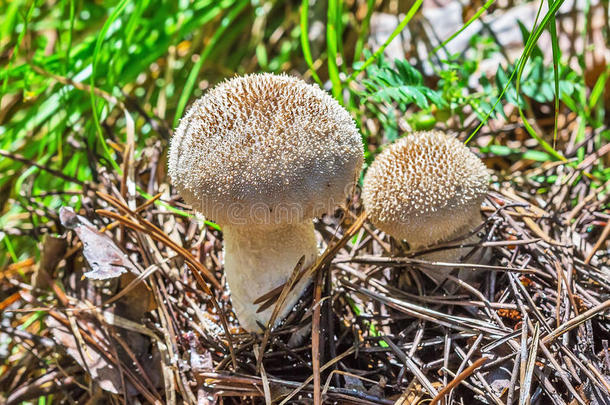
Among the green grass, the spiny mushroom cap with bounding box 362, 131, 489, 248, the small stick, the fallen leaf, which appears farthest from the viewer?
the green grass

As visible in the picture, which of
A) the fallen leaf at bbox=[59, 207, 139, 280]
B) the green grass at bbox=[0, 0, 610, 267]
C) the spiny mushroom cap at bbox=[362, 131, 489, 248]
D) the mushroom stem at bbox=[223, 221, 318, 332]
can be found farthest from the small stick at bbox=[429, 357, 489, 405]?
the fallen leaf at bbox=[59, 207, 139, 280]

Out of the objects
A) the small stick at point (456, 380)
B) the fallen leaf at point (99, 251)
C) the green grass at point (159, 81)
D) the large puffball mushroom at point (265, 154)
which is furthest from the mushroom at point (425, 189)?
the fallen leaf at point (99, 251)

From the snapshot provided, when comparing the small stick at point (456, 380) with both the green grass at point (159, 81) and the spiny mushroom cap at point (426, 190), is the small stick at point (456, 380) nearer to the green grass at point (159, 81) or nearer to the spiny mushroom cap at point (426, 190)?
the spiny mushroom cap at point (426, 190)

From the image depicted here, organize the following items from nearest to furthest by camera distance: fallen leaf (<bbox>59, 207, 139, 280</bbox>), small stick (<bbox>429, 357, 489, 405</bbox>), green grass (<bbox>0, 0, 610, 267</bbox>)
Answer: small stick (<bbox>429, 357, 489, 405</bbox>)
fallen leaf (<bbox>59, 207, 139, 280</bbox>)
green grass (<bbox>0, 0, 610, 267</bbox>)

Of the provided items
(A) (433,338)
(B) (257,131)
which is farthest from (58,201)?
(A) (433,338)

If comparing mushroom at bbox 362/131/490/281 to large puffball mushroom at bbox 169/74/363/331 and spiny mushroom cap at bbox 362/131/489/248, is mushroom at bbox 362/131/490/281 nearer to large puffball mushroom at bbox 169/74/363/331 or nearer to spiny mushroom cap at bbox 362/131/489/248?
spiny mushroom cap at bbox 362/131/489/248

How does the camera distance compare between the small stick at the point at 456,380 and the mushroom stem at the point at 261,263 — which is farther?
the mushroom stem at the point at 261,263

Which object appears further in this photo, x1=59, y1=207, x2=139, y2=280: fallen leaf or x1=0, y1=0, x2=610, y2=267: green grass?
x1=0, y1=0, x2=610, y2=267: green grass
